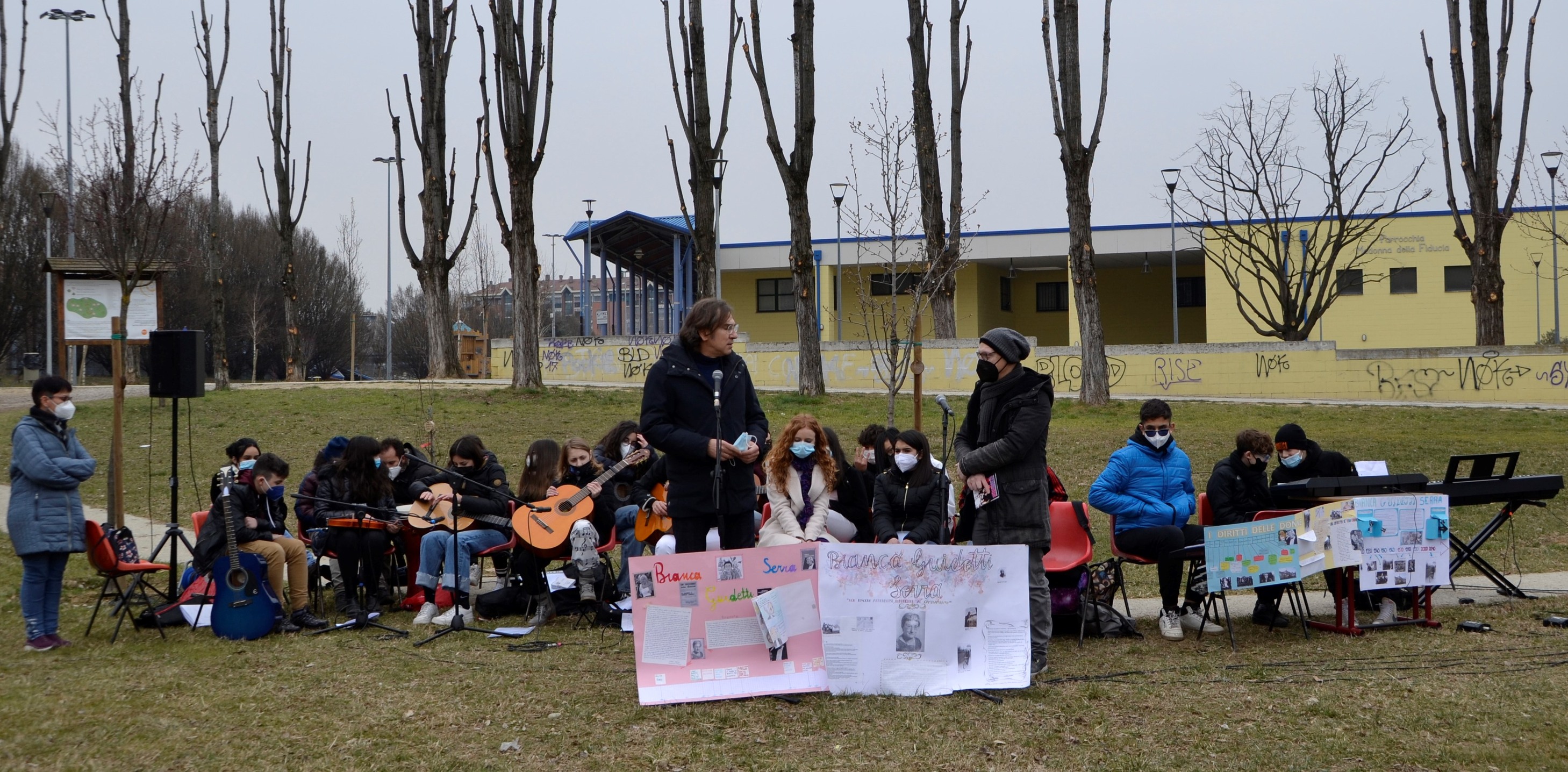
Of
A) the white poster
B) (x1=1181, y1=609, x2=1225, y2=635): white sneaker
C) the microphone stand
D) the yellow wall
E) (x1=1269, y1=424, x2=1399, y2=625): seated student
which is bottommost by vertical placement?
(x1=1181, y1=609, x2=1225, y2=635): white sneaker

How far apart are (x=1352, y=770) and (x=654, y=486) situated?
4922 millimetres

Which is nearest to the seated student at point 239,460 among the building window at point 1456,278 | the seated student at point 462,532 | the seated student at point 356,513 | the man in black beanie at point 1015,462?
the seated student at point 356,513

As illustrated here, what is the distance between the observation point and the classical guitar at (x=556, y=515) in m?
7.93

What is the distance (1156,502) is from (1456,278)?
34.9 m

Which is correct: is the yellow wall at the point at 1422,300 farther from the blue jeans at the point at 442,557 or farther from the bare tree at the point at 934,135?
the blue jeans at the point at 442,557

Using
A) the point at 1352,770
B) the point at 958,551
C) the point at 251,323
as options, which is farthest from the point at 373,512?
the point at 251,323

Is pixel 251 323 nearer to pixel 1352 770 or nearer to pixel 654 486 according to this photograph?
pixel 654 486

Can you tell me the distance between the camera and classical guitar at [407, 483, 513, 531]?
8188 millimetres

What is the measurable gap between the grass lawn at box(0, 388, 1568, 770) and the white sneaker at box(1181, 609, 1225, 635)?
0.19 m

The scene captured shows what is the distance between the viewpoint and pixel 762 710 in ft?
18.0

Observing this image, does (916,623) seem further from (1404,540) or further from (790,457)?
(1404,540)

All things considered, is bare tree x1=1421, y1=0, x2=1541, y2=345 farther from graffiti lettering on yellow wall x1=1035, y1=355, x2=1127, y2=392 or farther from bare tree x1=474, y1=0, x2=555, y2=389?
bare tree x1=474, y1=0, x2=555, y2=389

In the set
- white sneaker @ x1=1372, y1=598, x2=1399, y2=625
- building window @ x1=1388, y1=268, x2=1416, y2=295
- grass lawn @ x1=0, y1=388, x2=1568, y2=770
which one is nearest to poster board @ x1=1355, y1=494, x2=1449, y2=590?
white sneaker @ x1=1372, y1=598, x2=1399, y2=625

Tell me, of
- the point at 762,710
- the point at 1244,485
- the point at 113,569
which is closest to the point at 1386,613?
the point at 1244,485
